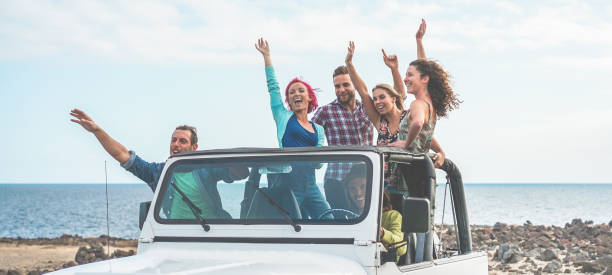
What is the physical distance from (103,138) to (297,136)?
139cm

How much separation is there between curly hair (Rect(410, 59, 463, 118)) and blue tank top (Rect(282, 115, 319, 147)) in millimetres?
937

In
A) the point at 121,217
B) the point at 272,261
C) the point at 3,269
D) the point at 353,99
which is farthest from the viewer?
the point at 121,217

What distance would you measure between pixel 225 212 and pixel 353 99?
7.83 feet

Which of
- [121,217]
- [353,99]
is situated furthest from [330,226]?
[121,217]

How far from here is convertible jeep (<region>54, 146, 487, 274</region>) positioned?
14.1 feet

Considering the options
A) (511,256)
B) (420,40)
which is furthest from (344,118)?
(511,256)

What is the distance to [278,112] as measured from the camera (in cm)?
599

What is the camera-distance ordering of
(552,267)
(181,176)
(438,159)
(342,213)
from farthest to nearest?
(552,267)
(438,159)
(181,176)
(342,213)

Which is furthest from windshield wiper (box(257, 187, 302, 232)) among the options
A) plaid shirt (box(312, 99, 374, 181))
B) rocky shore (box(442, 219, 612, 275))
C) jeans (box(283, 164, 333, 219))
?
rocky shore (box(442, 219, 612, 275))

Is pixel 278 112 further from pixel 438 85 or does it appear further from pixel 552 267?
pixel 552 267

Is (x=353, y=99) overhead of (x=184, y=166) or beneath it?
overhead

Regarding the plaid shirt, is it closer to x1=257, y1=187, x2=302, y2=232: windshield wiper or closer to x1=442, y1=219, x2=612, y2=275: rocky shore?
x1=257, y1=187, x2=302, y2=232: windshield wiper

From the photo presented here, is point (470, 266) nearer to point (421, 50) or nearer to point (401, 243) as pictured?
point (401, 243)

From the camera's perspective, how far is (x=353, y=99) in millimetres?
6941
